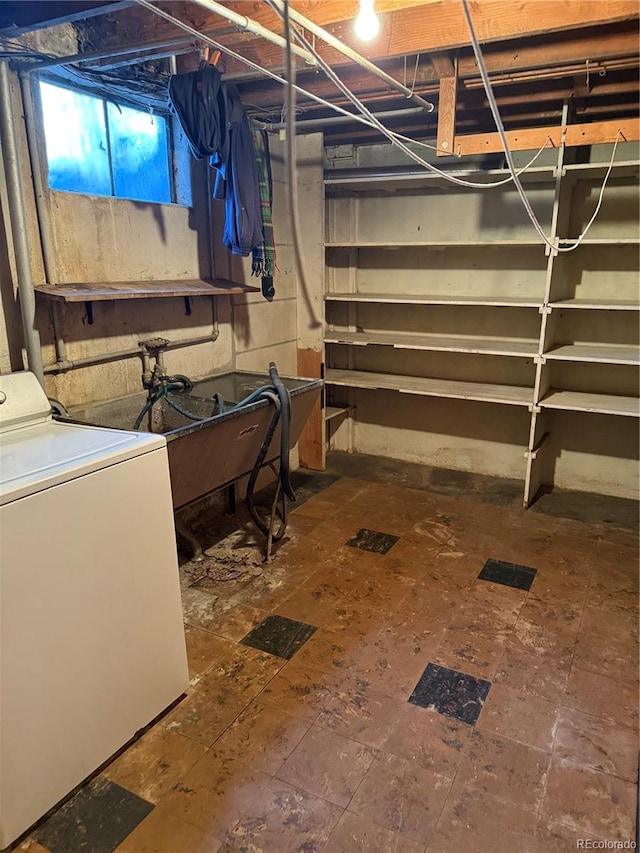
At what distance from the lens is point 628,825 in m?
1.54

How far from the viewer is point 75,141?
2.48m

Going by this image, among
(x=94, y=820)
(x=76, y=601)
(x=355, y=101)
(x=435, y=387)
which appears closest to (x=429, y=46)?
(x=355, y=101)

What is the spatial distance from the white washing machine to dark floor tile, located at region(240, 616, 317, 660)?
0.37 meters

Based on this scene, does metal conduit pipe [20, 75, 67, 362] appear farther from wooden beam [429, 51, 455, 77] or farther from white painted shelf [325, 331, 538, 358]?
white painted shelf [325, 331, 538, 358]

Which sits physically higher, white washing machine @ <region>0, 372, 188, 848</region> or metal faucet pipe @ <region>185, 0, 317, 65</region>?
metal faucet pipe @ <region>185, 0, 317, 65</region>

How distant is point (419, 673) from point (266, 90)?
282cm

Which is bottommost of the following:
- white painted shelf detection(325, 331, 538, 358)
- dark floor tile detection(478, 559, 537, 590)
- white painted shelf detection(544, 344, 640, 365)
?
dark floor tile detection(478, 559, 537, 590)

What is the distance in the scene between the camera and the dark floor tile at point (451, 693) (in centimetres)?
195

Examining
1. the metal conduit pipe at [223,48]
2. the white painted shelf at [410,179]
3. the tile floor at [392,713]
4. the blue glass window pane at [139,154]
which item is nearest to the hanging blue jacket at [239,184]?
the metal conduit pipe at [223,48]

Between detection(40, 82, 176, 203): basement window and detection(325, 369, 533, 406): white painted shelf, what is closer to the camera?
detection(40, 82, 176, 203): basement window

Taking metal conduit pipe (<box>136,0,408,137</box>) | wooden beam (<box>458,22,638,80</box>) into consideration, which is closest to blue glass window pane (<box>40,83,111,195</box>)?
metal conduit pipe (<box>136,0,408,137</box>)

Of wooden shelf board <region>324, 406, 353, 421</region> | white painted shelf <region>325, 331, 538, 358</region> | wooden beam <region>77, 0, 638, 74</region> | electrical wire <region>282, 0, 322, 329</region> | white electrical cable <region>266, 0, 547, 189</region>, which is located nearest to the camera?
electrical wire <region>282, 0, 322, 329</region>

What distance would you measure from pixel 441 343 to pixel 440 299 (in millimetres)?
321

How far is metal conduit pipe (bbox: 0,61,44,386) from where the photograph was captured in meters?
2.00
